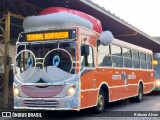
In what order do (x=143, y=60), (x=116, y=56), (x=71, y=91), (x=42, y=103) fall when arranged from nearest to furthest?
(x=71, y=91) → (x=42, y=103) → (x=116, y=56) → (x=143, y=60)

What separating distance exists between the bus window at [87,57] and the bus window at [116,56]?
2.42m

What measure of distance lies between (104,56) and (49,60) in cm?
283

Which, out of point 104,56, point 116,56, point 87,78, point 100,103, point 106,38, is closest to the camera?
point 87,78

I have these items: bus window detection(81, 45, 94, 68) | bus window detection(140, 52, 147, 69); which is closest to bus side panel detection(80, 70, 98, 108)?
bus window detection(81, 45, 94, 68)

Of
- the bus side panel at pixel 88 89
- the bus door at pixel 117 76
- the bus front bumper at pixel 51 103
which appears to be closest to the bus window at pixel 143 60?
the bus door at pixel 117 76

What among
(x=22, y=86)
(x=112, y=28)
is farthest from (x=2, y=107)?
(x=112, y=28)

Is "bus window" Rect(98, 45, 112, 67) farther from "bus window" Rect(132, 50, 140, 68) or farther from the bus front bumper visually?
"bus window" Rect(132, 50, 140, 68)

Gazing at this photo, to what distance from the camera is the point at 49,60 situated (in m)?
10.2

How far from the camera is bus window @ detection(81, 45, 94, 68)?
10386mm

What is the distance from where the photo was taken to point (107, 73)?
41.2 feet

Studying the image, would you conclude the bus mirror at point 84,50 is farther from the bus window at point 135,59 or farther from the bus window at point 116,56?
the bus window at point 135,59

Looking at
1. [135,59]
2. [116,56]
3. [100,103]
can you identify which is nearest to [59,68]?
[100,103]

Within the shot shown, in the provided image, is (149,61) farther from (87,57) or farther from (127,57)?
(87,57)

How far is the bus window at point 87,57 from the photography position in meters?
10.4
